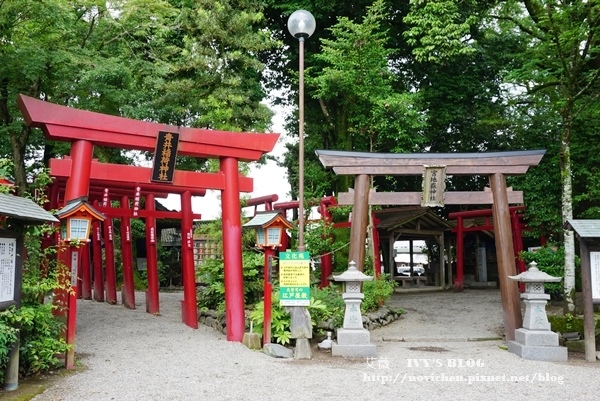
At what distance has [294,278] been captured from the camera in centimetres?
933

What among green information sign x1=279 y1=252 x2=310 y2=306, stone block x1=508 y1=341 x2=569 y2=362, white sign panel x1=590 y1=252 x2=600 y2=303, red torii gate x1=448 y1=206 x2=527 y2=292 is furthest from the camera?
red torii gate x1=448 y1=206 x2=527 y2=292

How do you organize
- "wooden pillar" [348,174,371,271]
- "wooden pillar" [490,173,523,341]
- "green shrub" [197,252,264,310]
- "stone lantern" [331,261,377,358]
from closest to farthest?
1. "stone lantern" [331,261,377,358]
2. "wooden pillar" [490,173,523,341]
3. "wooden pillar" [348,174,371,271]
4. "green shrub" [197,252,264,310]

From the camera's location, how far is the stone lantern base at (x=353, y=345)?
9102mm

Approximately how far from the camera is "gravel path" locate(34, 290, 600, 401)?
658 cm

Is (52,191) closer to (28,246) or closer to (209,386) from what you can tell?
(28,246)

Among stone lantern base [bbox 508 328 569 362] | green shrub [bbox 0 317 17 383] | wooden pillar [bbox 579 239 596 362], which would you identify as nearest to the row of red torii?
stone lantern base [bbox 508 328 569 362]

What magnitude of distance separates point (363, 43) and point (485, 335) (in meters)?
9.09

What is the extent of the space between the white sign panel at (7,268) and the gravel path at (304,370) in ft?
4.52

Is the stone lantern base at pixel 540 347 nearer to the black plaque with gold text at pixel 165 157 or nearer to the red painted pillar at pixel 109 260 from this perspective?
the black plaque with gold text at pixel 165 157

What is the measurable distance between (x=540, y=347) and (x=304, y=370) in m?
4.35

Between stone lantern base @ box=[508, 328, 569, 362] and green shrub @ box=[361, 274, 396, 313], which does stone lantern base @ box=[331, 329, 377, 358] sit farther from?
green shrub @ box=[361, 274, 396, 313]

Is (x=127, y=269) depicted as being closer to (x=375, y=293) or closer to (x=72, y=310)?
(x=72, y=310)

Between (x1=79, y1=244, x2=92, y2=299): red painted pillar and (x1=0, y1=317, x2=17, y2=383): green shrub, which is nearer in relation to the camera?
(x1=0, y1=317, x2=17, y2=383): green shrub

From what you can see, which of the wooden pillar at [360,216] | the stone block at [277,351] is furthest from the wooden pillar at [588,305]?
the stone block at [277,351]
